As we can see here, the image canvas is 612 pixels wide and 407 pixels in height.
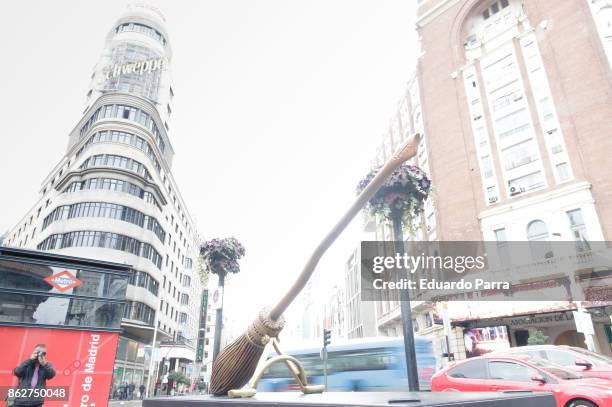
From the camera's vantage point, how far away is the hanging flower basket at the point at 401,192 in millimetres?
9591

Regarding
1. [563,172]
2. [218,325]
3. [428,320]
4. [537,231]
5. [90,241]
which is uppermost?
[563,172]

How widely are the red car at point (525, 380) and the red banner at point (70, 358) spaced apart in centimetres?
815

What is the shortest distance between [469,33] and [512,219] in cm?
2060

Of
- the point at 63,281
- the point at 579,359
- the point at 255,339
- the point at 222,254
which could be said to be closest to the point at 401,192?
the point at 579,359

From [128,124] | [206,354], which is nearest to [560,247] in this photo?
[128,124]

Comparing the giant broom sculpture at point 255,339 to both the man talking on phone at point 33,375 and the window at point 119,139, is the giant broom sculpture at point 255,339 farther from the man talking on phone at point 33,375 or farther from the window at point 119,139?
the window at point 119,139

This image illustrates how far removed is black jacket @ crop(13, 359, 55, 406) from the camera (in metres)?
6.06

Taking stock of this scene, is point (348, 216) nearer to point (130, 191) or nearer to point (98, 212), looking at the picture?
point (98, 212)

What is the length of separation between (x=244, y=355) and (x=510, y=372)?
658 cm

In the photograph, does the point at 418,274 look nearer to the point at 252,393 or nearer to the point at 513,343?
the point at 513,343

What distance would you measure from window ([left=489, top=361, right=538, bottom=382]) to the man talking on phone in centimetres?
809

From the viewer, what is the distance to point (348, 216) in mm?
2664

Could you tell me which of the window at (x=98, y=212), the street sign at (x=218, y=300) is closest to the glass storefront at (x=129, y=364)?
the window at (x=98, y=212)

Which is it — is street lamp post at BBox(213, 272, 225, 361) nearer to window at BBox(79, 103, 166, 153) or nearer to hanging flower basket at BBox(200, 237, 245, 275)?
hanging flower basket at BBox(200, 237, 245, 275)
